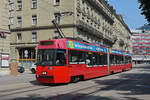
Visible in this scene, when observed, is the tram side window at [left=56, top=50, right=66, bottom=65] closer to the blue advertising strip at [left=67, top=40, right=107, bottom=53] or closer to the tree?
the blue advertising strip at [left=67, top=40, right=107, bottom=53]

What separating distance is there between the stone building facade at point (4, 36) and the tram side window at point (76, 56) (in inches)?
456

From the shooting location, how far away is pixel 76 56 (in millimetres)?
15469

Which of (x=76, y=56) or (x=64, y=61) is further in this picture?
(x=76, y=56)

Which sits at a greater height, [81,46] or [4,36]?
[4,36]

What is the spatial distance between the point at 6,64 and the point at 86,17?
75.7 ft

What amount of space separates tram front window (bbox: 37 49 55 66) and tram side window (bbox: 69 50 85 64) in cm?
150

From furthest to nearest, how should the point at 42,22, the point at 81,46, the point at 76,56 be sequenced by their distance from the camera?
the point at 42,22 → the point at 81,46 → the point at 76,56

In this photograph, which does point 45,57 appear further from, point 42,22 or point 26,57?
point 26,57

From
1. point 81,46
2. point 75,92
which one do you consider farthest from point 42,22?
point 75,92

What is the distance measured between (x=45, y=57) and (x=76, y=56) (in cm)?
253

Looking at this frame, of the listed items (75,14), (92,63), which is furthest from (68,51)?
(75,14)

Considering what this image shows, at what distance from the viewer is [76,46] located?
1555 centimetres

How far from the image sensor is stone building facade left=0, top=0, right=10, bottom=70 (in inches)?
969

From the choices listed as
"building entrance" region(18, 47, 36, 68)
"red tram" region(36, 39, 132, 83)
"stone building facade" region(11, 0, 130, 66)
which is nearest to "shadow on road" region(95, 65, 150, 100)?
"red tram" region(36, 39, 132, 83)
